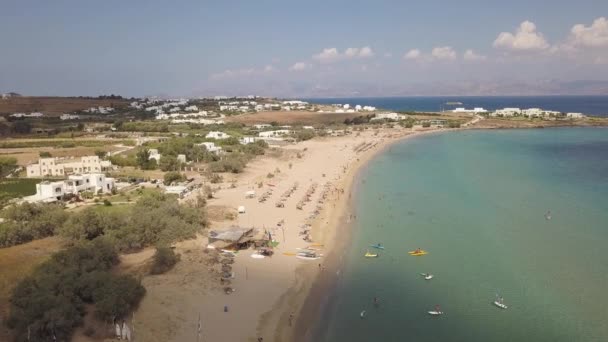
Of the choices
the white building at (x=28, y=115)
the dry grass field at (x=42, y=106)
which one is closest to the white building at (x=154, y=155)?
the white building at (x=28, y=115)

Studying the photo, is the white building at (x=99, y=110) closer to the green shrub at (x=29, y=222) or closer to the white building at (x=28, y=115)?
the white building at (x=28, y=115)

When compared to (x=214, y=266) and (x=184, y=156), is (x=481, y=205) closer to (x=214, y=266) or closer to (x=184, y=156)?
(x=214, y=266)

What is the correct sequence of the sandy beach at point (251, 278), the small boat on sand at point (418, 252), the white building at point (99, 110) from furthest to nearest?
the white building at point (99, 110)
the small boat on sand at point (418, 252)
the sandy beach at point (251, 278)

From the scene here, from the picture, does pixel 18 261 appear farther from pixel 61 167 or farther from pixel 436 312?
pixel 61 167

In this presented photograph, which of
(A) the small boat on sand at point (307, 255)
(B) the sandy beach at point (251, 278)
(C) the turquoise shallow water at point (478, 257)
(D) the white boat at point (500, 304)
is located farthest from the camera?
(A) the small boat on sand at point (307, 255)

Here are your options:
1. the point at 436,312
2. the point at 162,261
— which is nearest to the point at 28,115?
the point at 162,261

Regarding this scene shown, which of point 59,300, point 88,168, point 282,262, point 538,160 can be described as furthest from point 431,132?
point 59,300
